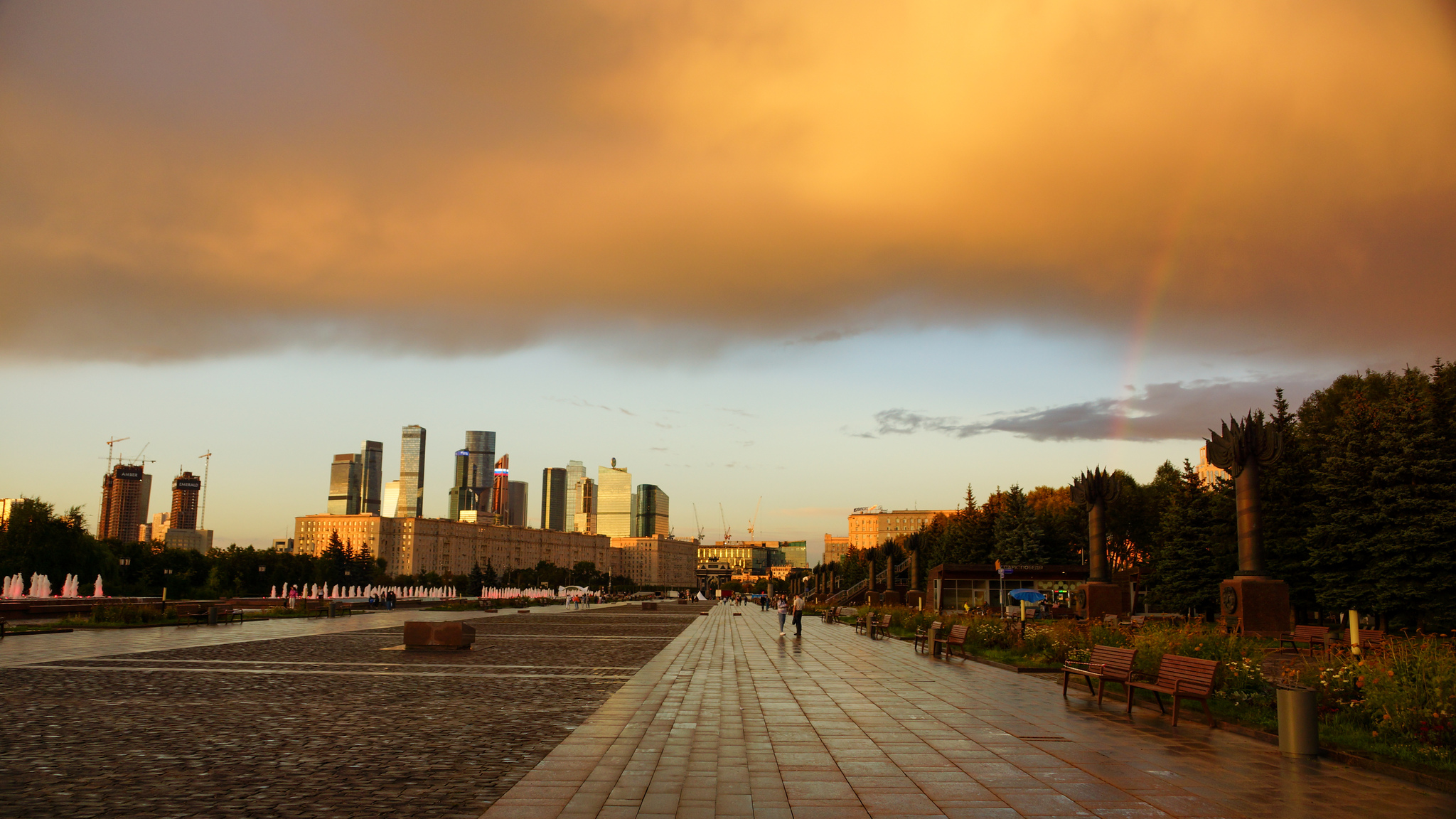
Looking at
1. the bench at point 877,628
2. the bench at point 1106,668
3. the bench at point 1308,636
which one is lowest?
the bench at point 877,628

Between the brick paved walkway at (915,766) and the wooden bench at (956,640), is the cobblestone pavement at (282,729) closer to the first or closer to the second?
the brick paved walkway at (915,766)

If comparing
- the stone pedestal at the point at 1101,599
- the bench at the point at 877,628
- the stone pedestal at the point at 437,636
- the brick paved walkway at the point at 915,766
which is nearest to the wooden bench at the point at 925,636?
the bench at the point at 877,628

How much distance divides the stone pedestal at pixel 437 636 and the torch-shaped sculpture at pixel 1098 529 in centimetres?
2511

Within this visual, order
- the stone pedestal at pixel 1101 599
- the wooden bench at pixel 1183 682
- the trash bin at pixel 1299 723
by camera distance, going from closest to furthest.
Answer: the trash bin at pixel 1299 723 < the wooden bench at pixel 1183 682 < the stone pedestal at pixel 1101 599

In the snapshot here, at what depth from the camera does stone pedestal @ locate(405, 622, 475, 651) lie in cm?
2281

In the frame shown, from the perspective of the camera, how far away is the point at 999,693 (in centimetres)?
1439

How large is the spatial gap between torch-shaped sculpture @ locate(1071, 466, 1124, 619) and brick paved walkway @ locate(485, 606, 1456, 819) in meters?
25.0

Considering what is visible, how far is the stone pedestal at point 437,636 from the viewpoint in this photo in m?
22.8

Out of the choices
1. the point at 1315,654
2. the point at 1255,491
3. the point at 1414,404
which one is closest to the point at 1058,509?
the point at 1414,404

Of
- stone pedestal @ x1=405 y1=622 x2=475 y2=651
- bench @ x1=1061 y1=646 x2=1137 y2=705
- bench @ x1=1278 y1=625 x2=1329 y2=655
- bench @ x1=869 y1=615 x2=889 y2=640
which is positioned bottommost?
bench @ x1=869 y1=615 x2=889 y2=640

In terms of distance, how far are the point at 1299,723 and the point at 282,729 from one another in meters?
10.9

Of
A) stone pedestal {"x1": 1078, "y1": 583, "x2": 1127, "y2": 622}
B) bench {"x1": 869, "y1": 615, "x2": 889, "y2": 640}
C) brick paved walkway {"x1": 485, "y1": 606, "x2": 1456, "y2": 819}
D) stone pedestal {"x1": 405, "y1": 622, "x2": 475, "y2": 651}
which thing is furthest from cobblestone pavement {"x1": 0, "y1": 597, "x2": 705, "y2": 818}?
stone pedestal {"x1": 1078, "y1": 583, "x2": 1127, "y2": 622}

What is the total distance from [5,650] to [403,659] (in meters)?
9.08

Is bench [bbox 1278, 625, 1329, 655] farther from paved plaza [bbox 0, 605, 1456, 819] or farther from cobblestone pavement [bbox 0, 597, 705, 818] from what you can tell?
cobblestone pavement [bbox 0, 597, 705, 818]
